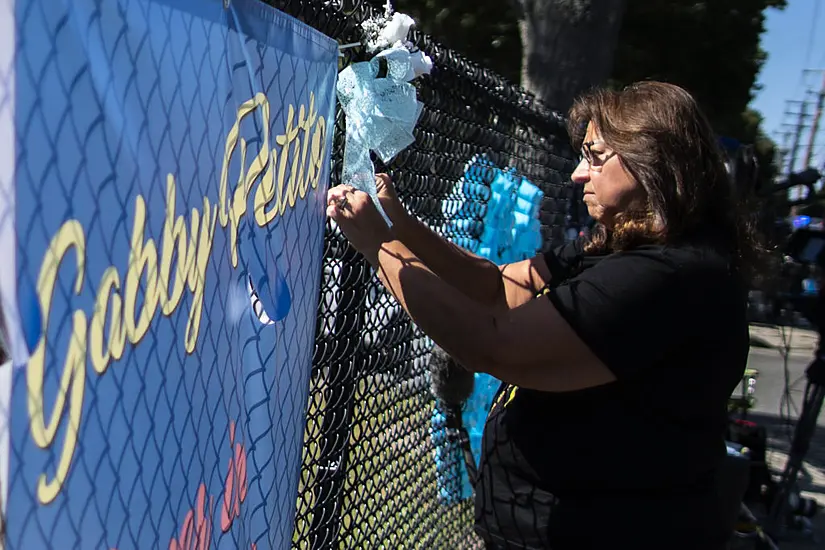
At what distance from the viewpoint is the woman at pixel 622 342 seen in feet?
6.01

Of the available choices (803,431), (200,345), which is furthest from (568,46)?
(200,345)

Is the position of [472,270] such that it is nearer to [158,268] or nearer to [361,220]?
[361,220]

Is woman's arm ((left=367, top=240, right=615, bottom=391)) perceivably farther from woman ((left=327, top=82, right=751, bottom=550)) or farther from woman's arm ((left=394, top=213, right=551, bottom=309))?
woman's arm ((left=394, top=213, right=551, bottom=309))

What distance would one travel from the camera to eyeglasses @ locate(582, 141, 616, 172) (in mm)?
2062

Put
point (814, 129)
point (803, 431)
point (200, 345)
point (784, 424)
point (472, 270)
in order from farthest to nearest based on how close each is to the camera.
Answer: point (814, 129)
point (784, 424)
point (803, 431)
point (472, 270)
point (200, 345)

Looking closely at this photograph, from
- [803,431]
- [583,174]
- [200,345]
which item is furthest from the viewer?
[803,431]

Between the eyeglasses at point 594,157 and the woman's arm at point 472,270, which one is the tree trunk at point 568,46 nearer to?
the woman's arm at point 472,270

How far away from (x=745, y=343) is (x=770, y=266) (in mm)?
445

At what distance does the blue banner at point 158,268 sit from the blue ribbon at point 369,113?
0.54 feet

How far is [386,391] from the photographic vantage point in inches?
108

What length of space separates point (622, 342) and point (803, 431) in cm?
375

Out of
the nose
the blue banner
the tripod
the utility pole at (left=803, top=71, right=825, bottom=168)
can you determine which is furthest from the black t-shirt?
the utility pole at (left=803, top=71, right=825, bottom=168)

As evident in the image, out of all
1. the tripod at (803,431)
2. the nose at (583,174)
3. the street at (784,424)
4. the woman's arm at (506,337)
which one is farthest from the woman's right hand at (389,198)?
the street at (784,424)

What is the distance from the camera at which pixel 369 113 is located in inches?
78.5
